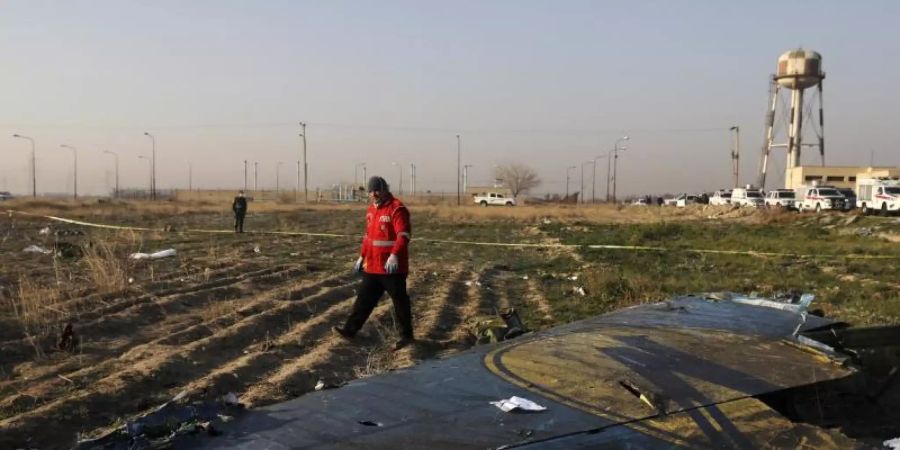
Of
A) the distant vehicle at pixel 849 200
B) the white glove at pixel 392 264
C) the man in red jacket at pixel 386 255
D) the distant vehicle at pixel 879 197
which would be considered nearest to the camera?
the white glove at pixel 392 264

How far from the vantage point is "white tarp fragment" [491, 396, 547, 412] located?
2.65 metres

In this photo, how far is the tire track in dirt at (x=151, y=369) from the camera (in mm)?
5117

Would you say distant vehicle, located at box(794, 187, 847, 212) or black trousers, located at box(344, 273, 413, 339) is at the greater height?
distant vehicle, located at box(794, 187, 847, 212)

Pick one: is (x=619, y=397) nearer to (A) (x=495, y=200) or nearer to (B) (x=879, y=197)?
(B) (x=879, y=197)

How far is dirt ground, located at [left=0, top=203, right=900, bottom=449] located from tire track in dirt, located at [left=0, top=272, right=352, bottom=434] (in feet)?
0.07

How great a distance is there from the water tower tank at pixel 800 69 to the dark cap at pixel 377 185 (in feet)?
235

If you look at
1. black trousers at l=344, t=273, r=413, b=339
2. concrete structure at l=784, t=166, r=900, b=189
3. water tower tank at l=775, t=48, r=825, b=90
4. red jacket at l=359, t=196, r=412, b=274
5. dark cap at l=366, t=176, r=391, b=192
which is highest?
water tower tank at l=775, t=48, r=825, b=90

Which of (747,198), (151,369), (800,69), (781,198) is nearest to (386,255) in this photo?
(151,369)

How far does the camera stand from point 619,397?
2803 millimetres

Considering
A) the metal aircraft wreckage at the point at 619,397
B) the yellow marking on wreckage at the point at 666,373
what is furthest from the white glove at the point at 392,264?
the yellow marking on wreckage at the point at 666,373

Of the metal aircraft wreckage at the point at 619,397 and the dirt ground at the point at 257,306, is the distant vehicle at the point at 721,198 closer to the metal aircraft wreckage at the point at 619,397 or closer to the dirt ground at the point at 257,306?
the dirt ground at the point at 257,306

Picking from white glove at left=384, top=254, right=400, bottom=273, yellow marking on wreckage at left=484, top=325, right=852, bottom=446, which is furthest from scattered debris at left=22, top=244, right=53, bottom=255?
yellow marking on wreckage at left=484, top=325, right=852, bottom=446

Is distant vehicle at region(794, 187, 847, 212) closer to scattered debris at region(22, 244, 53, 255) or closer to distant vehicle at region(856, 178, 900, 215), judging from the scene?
distant vehicle at region(856, 178, 900, 215)

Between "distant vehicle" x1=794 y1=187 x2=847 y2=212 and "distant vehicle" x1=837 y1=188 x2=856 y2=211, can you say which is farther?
"distant vehicle" x1=837 y1=188 x2=856 y2=211
